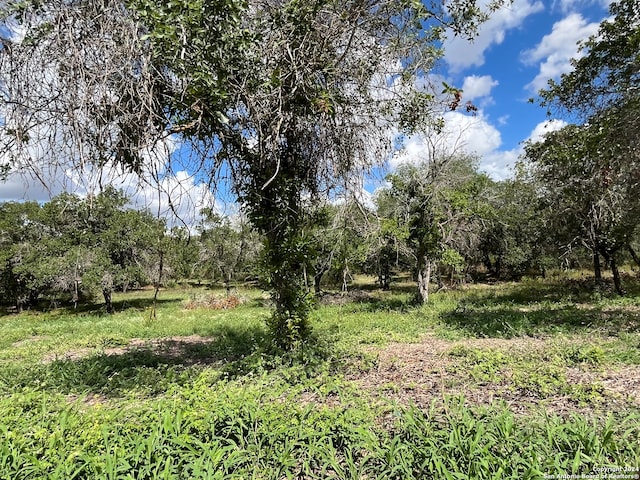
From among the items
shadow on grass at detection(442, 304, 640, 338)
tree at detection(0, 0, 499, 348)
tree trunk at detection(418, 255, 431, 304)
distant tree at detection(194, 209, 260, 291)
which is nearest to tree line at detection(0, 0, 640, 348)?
tree at detection(0, 0, 499, 348)

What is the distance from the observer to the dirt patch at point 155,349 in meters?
7.45

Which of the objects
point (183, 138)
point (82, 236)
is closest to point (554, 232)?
point (183, 138)

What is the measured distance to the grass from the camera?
2600 millimetres

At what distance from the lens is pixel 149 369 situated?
18.4 ft

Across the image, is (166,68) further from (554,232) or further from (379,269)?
(379,269)

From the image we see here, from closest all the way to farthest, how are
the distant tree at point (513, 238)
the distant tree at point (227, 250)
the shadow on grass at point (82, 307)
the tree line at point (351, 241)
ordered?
the tree line at point (351, 241)
the distant tree at point (513, 238)
the shadow on grass at point (82, 307)
the distant tree at point (227, 250)

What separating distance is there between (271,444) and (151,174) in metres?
2.54

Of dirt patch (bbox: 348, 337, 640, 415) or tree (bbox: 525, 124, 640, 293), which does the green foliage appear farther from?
tree (bbox: 525, 124, 640, 293)

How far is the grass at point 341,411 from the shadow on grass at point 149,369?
0.04 metres

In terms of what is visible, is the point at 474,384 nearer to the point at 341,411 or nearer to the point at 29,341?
the point at 341,411

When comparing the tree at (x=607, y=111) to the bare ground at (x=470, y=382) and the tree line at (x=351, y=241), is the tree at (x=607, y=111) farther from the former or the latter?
the bare ground at (x=470, y=382)

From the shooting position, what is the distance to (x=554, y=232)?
1622 cm

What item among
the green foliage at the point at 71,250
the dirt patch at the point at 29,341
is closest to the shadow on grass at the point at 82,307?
the green foliage at the point at 71,250

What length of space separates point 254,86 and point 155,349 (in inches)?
252
